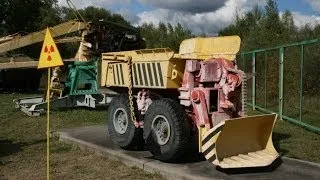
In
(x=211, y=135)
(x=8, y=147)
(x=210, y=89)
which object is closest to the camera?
(x=211, y=135)

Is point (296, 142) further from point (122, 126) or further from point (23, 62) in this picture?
point (23, 62)

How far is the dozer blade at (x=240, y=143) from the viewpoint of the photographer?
7336 millimetres

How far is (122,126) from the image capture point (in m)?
9.32

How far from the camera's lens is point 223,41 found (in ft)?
27.3

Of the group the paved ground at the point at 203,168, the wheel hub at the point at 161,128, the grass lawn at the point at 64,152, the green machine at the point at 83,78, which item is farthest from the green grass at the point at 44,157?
the green machine at the point at 83,78

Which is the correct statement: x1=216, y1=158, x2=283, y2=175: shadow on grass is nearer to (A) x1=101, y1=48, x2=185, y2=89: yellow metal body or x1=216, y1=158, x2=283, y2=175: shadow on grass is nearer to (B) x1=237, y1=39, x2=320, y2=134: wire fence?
(A) x1=101, y1=48, x2=185, y2=89: yellow metal body

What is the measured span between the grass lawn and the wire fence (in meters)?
0.65

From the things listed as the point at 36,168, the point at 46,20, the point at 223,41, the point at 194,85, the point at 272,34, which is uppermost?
the point at 46,20

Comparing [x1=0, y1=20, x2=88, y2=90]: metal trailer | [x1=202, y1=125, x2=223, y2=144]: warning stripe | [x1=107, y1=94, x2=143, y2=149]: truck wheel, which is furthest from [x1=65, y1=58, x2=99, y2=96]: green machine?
[x1=202, y1=125, x2=223, y2=144]: warning stripe

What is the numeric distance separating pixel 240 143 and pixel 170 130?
1021 millimetres

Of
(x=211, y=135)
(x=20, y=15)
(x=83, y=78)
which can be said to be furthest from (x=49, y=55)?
(x=20, y=15)

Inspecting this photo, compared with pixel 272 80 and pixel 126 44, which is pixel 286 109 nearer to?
pixel 272 80

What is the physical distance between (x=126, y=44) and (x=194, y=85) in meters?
7.97

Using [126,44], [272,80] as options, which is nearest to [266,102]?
[272,80]
